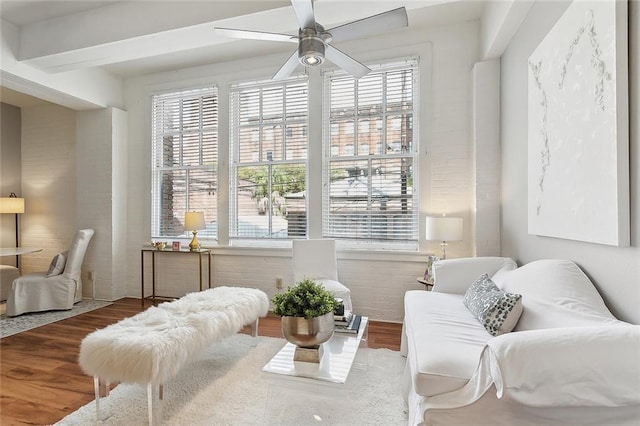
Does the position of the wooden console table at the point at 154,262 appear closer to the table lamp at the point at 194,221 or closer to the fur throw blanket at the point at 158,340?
the table lamp at the point at 194,221

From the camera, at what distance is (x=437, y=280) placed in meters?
2.76

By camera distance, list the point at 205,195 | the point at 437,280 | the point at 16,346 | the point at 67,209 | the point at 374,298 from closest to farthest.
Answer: the point at 437,280, the point at 16,346, the point at 374,298, the point at 205,195, the point at 67,209

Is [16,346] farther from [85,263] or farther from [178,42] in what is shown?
[178,42]

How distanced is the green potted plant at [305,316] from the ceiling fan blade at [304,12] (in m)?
1.62

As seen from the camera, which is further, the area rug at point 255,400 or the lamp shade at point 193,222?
the lamp shade at point 193,222

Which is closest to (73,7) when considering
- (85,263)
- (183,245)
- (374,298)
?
(183,245)

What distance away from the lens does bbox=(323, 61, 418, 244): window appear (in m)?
3.67

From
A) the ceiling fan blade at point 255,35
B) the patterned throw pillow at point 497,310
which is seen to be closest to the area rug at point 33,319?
the ceiling fan blade at point 255,35

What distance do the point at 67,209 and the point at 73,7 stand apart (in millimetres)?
2861

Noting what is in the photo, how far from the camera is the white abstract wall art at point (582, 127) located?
146 centimetres

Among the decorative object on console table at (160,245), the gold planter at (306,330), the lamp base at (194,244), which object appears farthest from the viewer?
the decorative object on console table at (160,245)

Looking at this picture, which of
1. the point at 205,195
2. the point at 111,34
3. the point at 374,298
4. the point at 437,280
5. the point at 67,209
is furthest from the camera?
the point at 67,209

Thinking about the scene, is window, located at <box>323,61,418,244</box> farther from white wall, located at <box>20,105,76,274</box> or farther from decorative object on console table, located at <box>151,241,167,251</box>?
white wall, located at <box>20,105,76,274</box>

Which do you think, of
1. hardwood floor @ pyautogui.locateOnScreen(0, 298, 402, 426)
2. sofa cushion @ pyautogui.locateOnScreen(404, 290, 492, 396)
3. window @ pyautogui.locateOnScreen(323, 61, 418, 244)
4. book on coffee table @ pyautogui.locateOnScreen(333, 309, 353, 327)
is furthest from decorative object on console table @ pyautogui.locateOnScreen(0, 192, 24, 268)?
sofa cushion @ pyautogui.locateOnScreen(404, 290, 492, 396)
